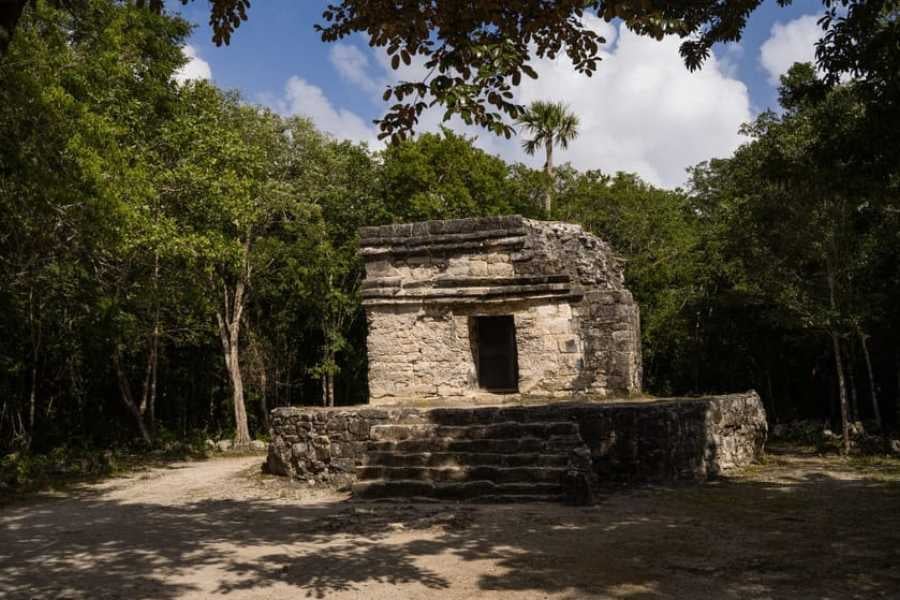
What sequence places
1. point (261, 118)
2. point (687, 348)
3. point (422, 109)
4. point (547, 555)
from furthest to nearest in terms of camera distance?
point (687, 348) < point (261, 118) < point (547, 555) < point (422, 109)

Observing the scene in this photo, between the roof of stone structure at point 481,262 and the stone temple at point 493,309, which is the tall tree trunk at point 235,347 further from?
the stone temple at point 493,309

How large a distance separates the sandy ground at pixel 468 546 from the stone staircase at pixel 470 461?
0.38 metres

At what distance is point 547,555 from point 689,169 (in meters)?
24.8

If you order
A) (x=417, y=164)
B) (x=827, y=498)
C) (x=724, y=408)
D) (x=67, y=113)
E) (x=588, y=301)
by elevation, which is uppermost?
(x=417, y=164)

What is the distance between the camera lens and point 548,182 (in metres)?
23.7

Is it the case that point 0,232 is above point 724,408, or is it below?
above

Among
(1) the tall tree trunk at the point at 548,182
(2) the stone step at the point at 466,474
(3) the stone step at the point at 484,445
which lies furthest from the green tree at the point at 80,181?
(1) the tall tree trunk at the point at 548,182

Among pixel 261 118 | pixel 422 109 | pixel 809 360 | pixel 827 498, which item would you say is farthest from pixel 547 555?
pixel 809 360

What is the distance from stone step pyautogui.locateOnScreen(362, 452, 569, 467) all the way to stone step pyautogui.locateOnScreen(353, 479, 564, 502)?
1.01ft

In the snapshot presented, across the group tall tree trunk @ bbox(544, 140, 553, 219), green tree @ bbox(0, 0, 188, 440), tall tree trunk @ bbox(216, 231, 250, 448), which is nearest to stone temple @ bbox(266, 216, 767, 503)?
green tree @ bbox(0, 0, 188, 440)

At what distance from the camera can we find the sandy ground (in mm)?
4613

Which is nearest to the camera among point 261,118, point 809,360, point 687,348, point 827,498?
point 827,498

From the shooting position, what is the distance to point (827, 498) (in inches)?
301

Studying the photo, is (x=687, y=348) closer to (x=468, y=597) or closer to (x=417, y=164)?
(x=417, y=164)
